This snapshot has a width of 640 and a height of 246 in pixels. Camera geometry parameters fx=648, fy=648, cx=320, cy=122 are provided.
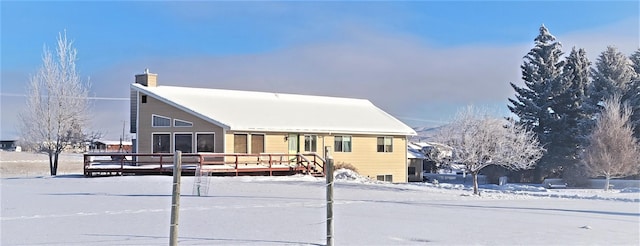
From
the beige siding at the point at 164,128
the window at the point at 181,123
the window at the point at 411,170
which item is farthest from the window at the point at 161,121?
the window at the point at 411,170

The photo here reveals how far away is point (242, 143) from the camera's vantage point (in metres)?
31.3

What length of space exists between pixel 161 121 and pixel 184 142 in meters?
1.70

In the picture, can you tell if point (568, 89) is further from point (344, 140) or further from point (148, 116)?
point (148, 116)

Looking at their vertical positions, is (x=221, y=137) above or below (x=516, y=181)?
above

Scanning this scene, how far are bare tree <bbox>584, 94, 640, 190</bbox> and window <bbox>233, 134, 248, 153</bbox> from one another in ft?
63.1

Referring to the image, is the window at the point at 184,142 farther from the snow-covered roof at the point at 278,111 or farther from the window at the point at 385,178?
the window at the point at 385,178

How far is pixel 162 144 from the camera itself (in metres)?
31.8

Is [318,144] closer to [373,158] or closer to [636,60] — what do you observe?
[373,158]

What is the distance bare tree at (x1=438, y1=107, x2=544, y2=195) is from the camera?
1122 inches

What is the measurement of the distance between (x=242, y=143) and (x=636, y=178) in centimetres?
2501

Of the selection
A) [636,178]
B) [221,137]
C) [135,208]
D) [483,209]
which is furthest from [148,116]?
[636,178]

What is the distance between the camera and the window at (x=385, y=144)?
37219mm

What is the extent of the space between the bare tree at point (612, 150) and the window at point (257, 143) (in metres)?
18.3

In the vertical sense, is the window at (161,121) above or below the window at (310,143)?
above
